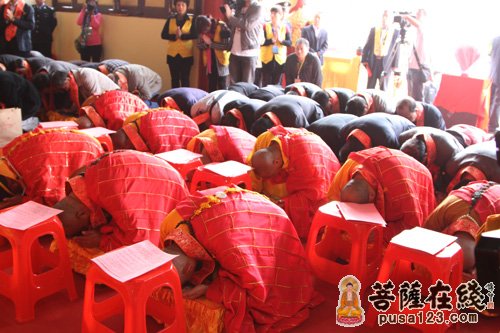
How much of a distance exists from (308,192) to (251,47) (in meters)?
3.28

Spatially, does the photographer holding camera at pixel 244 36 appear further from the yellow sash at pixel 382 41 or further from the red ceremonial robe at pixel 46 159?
the red ceremonial robe at pixel 46 159

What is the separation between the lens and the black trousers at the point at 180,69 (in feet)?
24.1

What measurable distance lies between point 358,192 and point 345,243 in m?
0.38

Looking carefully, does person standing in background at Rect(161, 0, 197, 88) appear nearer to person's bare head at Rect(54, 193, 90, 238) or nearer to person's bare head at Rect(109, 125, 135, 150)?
person's bare head at Rect(109, 125, 135, 150)

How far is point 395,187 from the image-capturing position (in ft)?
9.40

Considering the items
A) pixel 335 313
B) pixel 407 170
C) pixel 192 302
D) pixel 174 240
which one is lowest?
pixel 335 313

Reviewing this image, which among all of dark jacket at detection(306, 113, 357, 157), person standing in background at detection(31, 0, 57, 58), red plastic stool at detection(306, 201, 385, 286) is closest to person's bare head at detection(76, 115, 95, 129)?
dark jacket at detection(306, 113, 357, 157)

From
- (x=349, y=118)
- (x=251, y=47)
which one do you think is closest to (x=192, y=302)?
(x=349, y=118)

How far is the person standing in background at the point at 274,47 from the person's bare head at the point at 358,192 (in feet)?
14.1

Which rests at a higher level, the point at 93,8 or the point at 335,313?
the point at 93,8

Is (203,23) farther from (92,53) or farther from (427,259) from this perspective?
(427,259)

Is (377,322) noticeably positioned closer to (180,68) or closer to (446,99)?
(446,99)

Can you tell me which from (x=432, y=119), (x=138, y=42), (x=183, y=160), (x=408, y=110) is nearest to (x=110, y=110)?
(x=183, y=160)

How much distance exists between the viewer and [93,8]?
846cm
